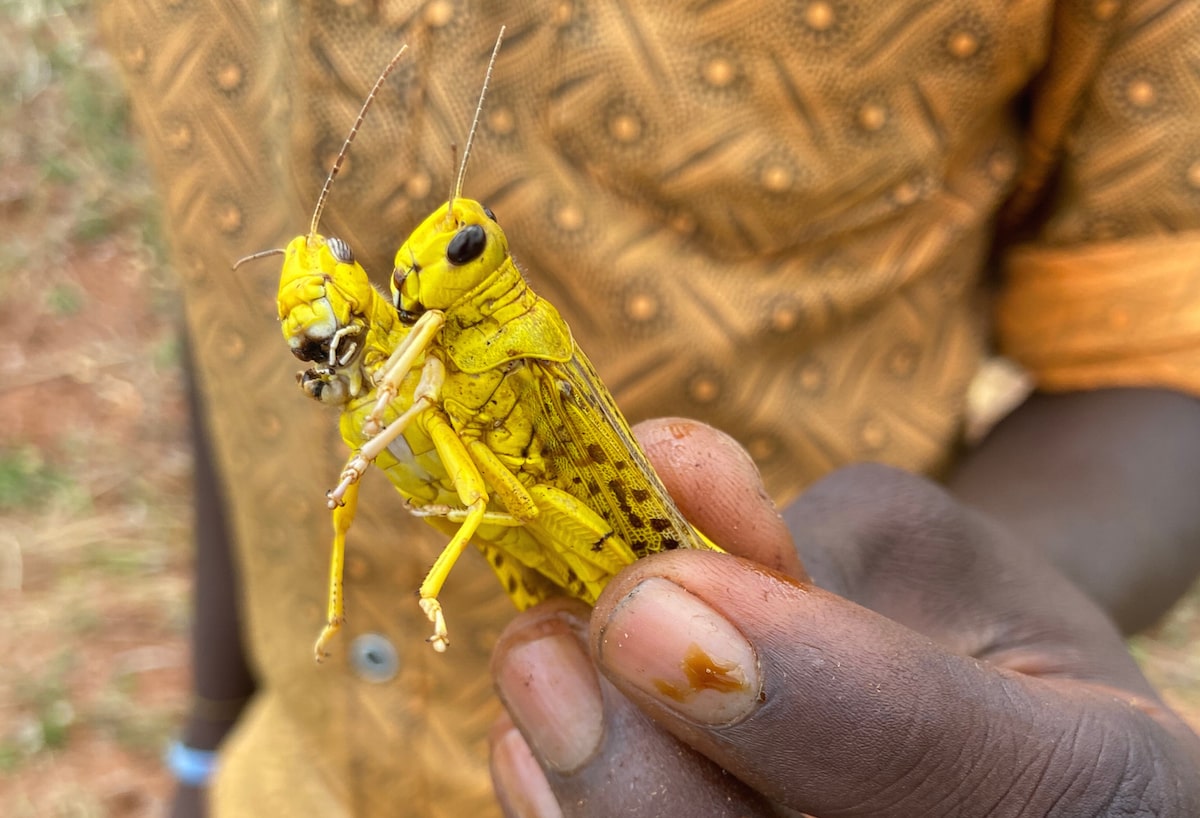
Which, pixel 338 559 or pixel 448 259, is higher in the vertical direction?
pixel 448 259

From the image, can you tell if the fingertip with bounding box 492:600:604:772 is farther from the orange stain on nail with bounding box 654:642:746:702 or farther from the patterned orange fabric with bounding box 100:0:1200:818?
the patterned orange fabric with bounding box 100:0:1200:818

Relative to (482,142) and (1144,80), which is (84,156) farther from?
(1144,80)

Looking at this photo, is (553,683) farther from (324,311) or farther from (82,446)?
(82,446)

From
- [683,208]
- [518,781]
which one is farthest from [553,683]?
[683,208]

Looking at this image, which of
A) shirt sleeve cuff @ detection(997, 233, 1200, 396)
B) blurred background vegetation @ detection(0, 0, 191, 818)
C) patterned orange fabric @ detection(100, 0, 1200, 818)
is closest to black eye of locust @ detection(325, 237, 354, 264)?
patterned orange fabric @ detection(100, 0, 1200, 818)

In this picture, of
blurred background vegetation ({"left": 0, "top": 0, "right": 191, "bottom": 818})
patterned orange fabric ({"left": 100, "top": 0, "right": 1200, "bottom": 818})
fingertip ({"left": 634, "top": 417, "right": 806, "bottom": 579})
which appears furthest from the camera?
blurred background vegetation ({"left": 0, "top": 0, "right": 191, "bottom": 818})
